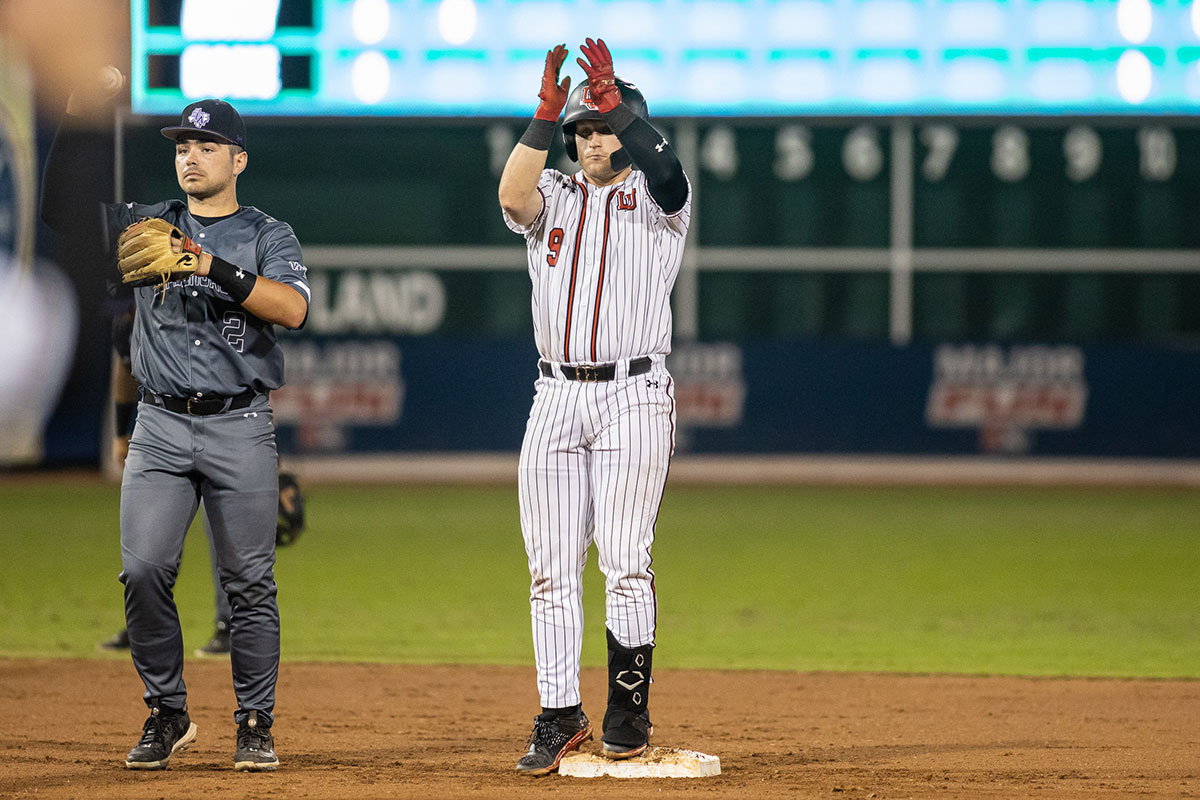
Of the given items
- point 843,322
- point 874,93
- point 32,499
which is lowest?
point 32,499

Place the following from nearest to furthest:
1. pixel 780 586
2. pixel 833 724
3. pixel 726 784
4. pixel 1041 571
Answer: pixel 726 784 < pixel 833 724 < pixel 780 586 < pixel 1041 571

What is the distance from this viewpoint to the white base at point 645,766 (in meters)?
4.32

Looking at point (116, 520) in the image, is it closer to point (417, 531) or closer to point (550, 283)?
point (417, 531)

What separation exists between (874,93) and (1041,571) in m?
5.74

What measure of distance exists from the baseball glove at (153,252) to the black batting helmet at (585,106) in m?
1.03

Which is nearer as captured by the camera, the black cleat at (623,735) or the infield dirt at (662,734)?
the infield dirt at (662,734)

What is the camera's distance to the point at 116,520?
12.2 meters

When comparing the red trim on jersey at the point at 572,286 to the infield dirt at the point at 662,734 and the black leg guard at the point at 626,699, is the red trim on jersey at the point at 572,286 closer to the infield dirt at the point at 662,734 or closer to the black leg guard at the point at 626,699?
the black leg guard at the point at 626,699

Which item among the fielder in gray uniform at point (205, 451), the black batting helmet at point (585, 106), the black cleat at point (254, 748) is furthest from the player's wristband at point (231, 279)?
the black cleat at point (254, 748)

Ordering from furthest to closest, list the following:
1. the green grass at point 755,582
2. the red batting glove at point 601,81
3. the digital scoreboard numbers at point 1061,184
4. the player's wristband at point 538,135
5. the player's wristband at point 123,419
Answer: the digital scoreboard numbers at point 1061,184 → the green grass at point 755,582 → the player's wristband at point 123,419 → the player's wristband at point 538,135 → the red batting glove at point 601,81

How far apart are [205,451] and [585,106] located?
4.42 ft

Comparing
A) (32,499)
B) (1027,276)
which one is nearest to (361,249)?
(32,499)

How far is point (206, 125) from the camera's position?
4359mm

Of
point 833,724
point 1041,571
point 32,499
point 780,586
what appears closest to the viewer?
point 833,724
